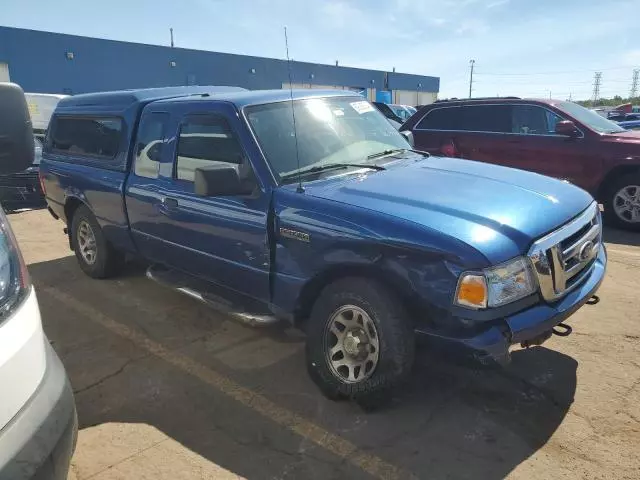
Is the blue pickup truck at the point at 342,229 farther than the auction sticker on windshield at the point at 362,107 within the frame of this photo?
No

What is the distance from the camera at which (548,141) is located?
7.66 meters

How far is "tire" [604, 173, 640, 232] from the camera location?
23.2 feet

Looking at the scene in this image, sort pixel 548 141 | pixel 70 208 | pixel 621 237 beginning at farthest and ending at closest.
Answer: pixel 548 141 → pixel 621 237 → pixel 70 208

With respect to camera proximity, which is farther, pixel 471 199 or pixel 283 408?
pixel 283 408

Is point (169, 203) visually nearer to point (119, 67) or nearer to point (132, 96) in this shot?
point (132, 96)

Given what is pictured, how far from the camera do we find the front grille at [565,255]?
272 centimetres

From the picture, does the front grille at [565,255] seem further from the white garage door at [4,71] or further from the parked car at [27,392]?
the white garage door at [4,71]

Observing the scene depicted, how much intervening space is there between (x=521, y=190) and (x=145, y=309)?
11.3ft

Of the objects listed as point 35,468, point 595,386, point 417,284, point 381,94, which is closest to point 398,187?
point 417,284

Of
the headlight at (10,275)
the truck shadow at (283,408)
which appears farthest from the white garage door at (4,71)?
the headlight at (10,275)

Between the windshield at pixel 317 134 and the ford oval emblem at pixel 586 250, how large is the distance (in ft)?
5.00

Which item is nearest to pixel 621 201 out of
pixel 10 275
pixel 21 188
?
pixel 10 275

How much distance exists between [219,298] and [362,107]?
6.53 feet

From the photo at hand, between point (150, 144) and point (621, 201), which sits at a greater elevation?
point (150, 144)
